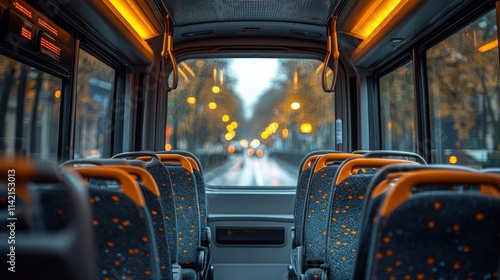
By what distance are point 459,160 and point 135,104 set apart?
3.22 metres

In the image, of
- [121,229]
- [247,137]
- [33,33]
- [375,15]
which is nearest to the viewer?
[121,229]

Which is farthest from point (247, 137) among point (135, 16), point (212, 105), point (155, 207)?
point (155, 207)

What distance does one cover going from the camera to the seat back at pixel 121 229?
1.06 meters

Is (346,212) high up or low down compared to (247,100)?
down

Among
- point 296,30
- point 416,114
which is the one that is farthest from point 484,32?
point 296,30

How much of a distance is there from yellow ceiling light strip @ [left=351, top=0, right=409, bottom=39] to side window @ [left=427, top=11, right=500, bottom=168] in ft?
1.63

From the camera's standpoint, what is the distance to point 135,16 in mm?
3178

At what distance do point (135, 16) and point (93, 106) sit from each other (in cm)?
92

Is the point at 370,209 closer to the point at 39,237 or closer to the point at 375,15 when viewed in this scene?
the point at 39,237

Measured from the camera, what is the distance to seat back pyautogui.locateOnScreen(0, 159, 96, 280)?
2.02 ft

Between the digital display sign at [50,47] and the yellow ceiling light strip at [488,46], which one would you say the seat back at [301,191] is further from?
the digital display sign at [50,47]

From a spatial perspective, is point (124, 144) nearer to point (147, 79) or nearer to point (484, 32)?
point (147, 79)

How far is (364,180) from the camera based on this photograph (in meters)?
1.85

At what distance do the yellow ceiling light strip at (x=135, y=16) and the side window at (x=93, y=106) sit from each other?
48cm
